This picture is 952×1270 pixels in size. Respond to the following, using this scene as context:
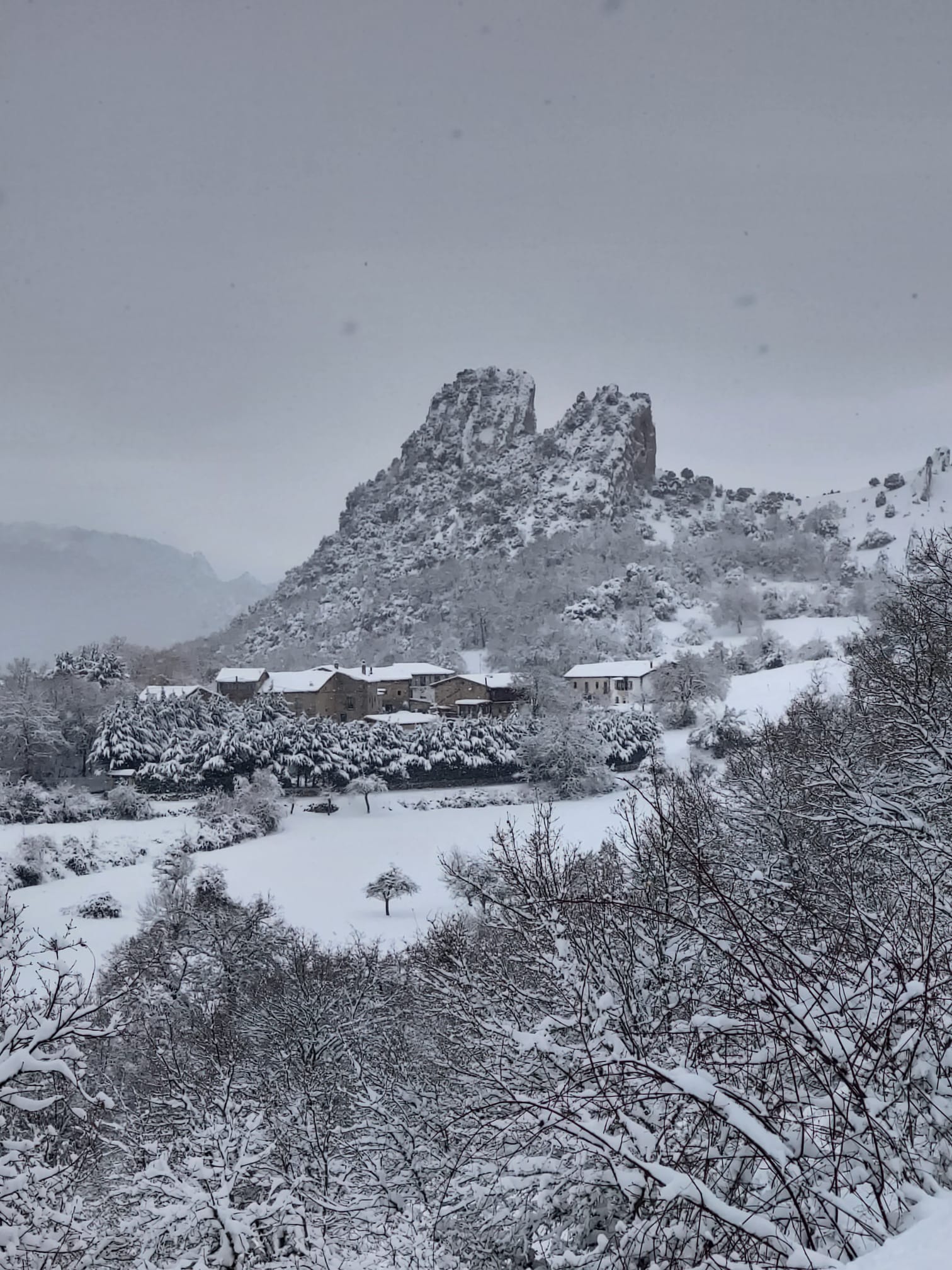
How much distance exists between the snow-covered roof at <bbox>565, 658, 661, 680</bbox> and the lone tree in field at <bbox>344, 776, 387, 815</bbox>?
26.1 m

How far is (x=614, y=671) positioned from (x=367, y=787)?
2880 centimetres

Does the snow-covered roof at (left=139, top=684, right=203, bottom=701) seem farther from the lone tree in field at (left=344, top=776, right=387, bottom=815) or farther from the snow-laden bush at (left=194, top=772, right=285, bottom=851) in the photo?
the lone tree in field at (left=344, top=776, right=387, bottom=815)

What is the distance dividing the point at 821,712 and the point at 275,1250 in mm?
18092

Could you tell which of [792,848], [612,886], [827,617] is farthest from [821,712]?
[827,617]

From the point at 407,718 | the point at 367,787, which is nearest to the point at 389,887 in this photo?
the point at 367,787

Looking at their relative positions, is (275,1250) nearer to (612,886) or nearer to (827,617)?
(612,886)

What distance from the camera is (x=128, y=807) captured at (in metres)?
33.8

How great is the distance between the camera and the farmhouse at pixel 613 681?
194ft

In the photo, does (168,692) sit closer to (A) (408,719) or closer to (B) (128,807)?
(A) (408,719)

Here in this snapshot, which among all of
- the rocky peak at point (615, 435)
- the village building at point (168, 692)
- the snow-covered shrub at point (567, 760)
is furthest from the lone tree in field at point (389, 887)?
the rocky peak at point (615, 435)

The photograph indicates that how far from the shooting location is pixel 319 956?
17.5 metres

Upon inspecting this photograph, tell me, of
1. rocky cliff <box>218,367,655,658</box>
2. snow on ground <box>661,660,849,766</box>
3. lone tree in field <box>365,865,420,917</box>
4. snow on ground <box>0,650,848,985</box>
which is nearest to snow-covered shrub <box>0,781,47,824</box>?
snow on ground <box>0,650,848,985</box>

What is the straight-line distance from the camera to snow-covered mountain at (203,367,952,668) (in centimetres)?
10125

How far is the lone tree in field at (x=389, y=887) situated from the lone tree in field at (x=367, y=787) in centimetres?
1211
